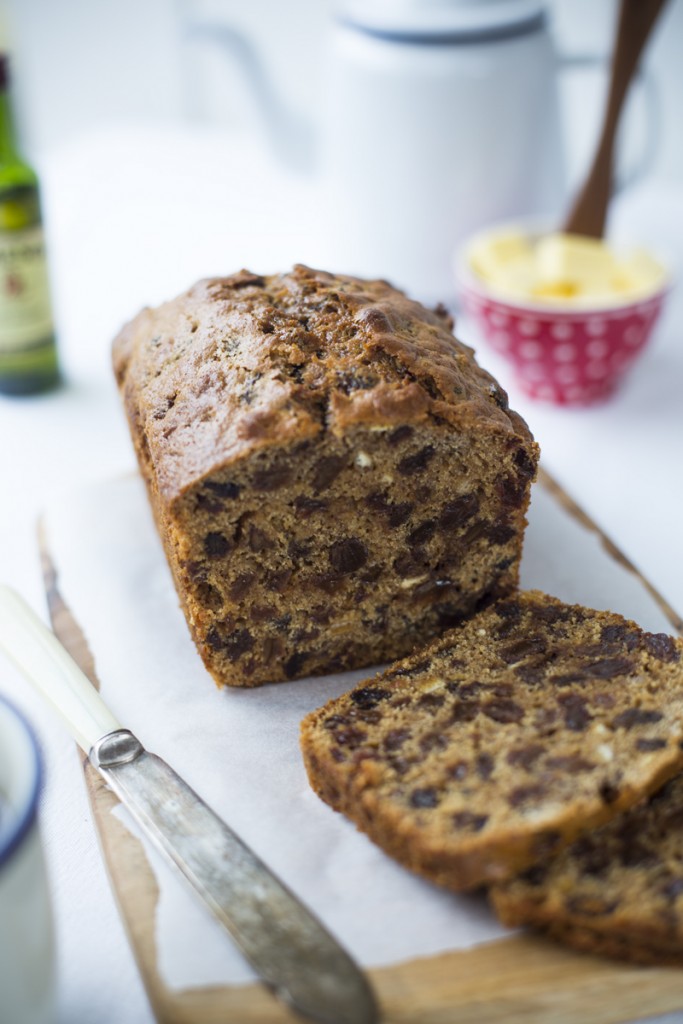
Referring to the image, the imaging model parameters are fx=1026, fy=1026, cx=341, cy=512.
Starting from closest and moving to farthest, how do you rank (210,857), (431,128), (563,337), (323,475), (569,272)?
(210,857) < (323,475) < (563,337) < (569,272) < (431,128)

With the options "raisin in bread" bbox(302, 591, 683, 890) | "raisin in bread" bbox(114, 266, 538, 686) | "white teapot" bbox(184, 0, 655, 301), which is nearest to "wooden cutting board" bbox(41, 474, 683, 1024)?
"raisin in bread" bbox(302, 591, 683, 890)

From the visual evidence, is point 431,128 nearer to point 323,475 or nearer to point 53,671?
point 323,475

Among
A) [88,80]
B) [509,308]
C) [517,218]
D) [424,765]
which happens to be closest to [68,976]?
[424,765]

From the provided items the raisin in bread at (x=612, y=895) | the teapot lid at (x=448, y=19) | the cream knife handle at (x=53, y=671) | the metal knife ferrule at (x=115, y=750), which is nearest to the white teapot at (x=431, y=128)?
the teapot lid at (x=448, y=19)

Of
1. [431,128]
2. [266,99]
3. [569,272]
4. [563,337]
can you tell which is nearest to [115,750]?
[563,337]

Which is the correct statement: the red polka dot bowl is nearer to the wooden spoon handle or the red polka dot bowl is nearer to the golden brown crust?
the wooden spoon handle

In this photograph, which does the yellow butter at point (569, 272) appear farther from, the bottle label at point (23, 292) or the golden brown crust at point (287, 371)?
the bottle label at point (23, 292)
